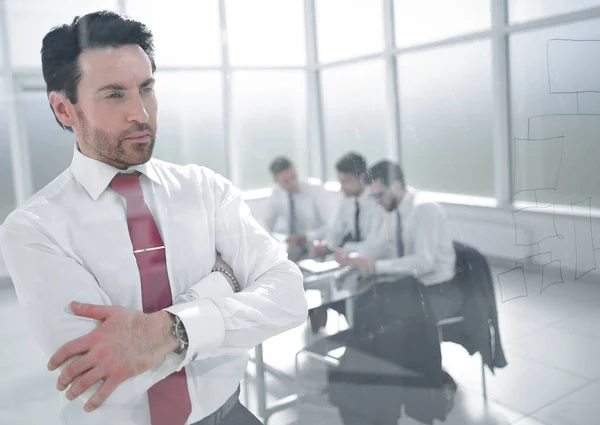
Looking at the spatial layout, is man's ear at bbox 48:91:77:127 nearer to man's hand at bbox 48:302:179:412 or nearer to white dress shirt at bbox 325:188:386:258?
man's hand at bbox 48:302:179:412

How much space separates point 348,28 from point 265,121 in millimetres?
365

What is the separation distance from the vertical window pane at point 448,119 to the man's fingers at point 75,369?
3.08 feet

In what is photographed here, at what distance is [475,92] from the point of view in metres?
1.42

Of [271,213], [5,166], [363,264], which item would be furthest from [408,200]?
[5,166]

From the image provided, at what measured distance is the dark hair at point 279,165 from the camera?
1.25 m

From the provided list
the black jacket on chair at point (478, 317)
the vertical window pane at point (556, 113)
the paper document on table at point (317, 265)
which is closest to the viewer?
the paper document on table at point (317, 265)

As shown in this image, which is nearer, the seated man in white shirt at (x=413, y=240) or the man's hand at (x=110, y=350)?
the man's hand at (x=110, y=350)

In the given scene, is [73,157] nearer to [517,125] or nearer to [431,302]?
[431,302]

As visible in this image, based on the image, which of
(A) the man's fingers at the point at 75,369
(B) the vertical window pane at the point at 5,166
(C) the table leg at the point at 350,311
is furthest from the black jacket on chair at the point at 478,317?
(B) the vertical window pane at the point at 5,166

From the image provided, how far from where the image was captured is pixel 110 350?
0.91 meters

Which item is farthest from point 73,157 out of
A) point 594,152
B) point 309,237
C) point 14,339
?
point 594,152

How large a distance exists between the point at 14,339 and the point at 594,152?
150cm

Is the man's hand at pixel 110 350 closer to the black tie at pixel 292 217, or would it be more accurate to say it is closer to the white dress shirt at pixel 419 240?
the black tie at pixel 292 217

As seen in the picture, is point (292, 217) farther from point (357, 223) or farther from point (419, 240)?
point (419, 240)
